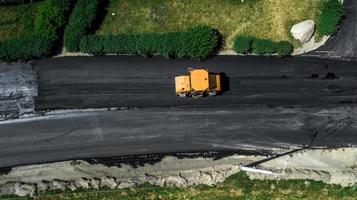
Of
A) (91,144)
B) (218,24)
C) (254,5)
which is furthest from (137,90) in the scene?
(254,5)

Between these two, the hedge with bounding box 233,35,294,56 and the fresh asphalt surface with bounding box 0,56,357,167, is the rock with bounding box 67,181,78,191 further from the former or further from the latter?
the hedge with bounding box 233,35,294,56

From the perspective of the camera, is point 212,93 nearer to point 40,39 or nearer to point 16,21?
point 40,39

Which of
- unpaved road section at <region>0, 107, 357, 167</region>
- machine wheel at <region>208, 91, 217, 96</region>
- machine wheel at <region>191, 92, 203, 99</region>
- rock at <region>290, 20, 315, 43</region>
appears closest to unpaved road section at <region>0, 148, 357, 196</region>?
unpaved road section at <region>0, 107, 357, 167</region>

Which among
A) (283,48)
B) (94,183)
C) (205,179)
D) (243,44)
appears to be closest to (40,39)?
(94,183)

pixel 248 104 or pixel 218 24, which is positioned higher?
pixel 218 24

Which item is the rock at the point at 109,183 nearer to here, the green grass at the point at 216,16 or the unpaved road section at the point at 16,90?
the unpaved road section at the point at 16,90

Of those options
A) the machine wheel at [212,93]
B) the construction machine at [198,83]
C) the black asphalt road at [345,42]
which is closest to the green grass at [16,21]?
the construction machine at [198,83]

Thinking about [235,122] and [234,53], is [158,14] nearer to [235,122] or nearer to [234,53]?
[234,53]
